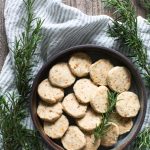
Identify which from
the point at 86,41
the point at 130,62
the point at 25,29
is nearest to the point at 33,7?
the point at 25,29

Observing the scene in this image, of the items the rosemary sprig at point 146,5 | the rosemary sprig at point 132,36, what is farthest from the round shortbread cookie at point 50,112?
the rosemary sprig at point 146,5

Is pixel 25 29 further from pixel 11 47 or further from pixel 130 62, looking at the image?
pixel 130 62

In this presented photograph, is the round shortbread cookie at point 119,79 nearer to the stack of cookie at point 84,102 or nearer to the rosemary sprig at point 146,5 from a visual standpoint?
the stack of cookie at point 84,102

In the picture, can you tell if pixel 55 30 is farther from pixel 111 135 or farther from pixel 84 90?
pixel 111 135

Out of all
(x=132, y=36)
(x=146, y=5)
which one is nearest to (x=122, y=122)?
(x=132, y=36)

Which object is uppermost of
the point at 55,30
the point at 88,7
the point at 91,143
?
the point at 88,7
